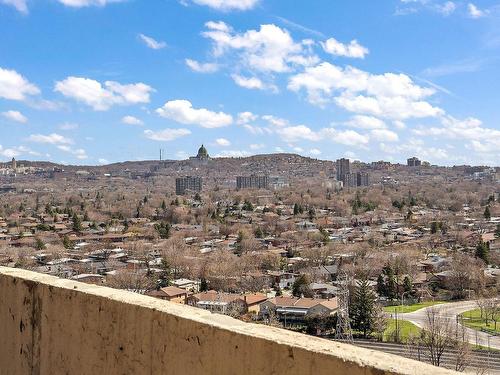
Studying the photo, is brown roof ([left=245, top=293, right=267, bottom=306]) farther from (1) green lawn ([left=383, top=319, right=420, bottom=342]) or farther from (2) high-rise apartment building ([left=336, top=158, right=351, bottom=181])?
(2) high-rise apartment building ([left=336, top=158, right=351, bottom=181])

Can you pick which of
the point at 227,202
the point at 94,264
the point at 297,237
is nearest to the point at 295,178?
the point at 227,202

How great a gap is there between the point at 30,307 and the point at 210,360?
154 cm

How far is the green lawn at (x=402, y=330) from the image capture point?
25439 millimetres

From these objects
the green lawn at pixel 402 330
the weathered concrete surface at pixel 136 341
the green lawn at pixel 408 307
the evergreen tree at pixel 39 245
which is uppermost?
the weathered concrete surface at pixel 136 341

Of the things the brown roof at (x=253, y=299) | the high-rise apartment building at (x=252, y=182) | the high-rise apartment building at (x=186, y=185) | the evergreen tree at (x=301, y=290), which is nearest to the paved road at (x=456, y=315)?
the evergreen tree at (x=301, y=290)

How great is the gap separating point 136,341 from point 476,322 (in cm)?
2906

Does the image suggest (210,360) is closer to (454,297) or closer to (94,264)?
(454,297)

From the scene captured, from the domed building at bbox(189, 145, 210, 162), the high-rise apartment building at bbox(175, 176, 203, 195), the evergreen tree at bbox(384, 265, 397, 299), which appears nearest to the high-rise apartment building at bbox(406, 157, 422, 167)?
the domed building at bbox(189, 145, 210, 162)

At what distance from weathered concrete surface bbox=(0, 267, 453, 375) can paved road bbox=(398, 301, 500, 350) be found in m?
24.0

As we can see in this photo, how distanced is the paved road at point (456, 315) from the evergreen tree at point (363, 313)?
9.45 feet

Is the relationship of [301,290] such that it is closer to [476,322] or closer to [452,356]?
[476,322]

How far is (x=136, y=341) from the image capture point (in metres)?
3.08

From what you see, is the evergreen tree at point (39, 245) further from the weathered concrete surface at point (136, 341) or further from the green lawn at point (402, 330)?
the weathered concrete surface at point (136, 341)

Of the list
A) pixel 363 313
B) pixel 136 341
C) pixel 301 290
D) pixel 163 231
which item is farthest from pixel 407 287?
pixel 136 341
